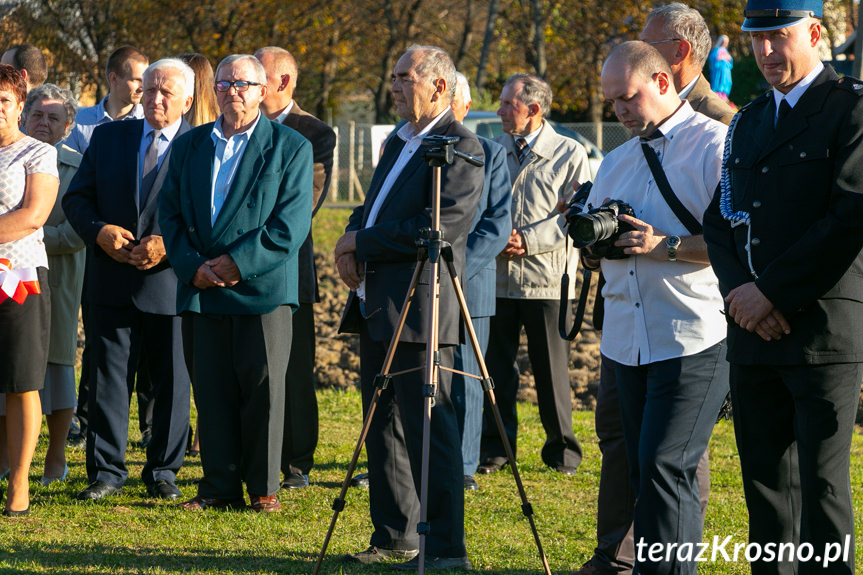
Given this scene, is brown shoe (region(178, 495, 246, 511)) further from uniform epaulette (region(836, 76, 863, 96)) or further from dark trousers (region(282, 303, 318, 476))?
uniform epaulette (region(836, 76, 863, 96))

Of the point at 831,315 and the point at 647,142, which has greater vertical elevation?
the point at 647,142

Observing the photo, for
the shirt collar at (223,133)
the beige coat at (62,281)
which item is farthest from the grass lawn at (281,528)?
the shirt collar at (223,133)

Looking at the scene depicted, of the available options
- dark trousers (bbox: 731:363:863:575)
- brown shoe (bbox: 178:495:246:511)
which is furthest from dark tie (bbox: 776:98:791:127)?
brown shoe (bbox: 178:495:246:511)

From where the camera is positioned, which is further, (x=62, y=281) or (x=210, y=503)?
(x=62, y=281)

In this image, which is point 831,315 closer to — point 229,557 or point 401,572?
point 401,572

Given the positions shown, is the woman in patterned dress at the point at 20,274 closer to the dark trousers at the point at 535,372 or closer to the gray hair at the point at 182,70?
the gray hair at the point at 182,70

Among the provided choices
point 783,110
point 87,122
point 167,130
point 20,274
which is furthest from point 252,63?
point 783,110

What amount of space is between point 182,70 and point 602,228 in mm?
3108

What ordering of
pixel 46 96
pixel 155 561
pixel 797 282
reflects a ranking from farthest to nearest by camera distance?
pixel 46 96 → pixel 155 561 → pixel 797 282

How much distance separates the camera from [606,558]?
4.75m

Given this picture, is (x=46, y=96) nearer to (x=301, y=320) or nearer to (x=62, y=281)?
(x=62, y=281)

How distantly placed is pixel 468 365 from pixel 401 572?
6.07 feet

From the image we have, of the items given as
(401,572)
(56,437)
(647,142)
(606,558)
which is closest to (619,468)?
(606,558)

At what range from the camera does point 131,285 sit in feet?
20.2
